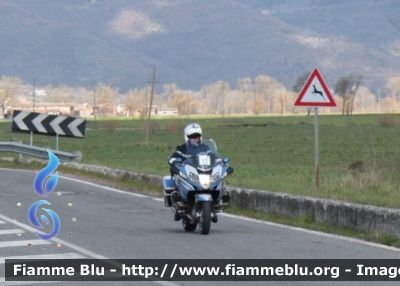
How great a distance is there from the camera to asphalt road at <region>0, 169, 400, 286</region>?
442 inches

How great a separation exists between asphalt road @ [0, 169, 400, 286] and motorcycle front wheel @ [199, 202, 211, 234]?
0.39ft

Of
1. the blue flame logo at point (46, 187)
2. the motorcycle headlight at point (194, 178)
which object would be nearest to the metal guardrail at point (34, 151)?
the blue flame logo at point (46, 187)

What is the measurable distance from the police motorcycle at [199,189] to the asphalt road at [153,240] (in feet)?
0.97

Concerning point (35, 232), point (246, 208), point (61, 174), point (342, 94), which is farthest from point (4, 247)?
point (342, 94)

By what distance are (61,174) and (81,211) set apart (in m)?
10.3

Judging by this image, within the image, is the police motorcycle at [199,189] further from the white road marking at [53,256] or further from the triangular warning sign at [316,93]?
the triangular warning sign at [316,93]

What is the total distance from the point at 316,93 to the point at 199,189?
15.5ft

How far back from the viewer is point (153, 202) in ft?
61.7

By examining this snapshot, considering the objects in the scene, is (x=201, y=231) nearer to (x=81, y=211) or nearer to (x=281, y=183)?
(x=81, y=211)

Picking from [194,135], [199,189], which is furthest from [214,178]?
[194,135]

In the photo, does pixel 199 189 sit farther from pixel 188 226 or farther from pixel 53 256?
pixel 53 256

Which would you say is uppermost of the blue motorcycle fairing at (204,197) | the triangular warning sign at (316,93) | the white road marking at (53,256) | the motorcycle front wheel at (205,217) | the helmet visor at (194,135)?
the triangular warning sign at (316,93)

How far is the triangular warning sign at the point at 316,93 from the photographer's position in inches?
665

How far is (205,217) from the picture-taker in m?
13.0
